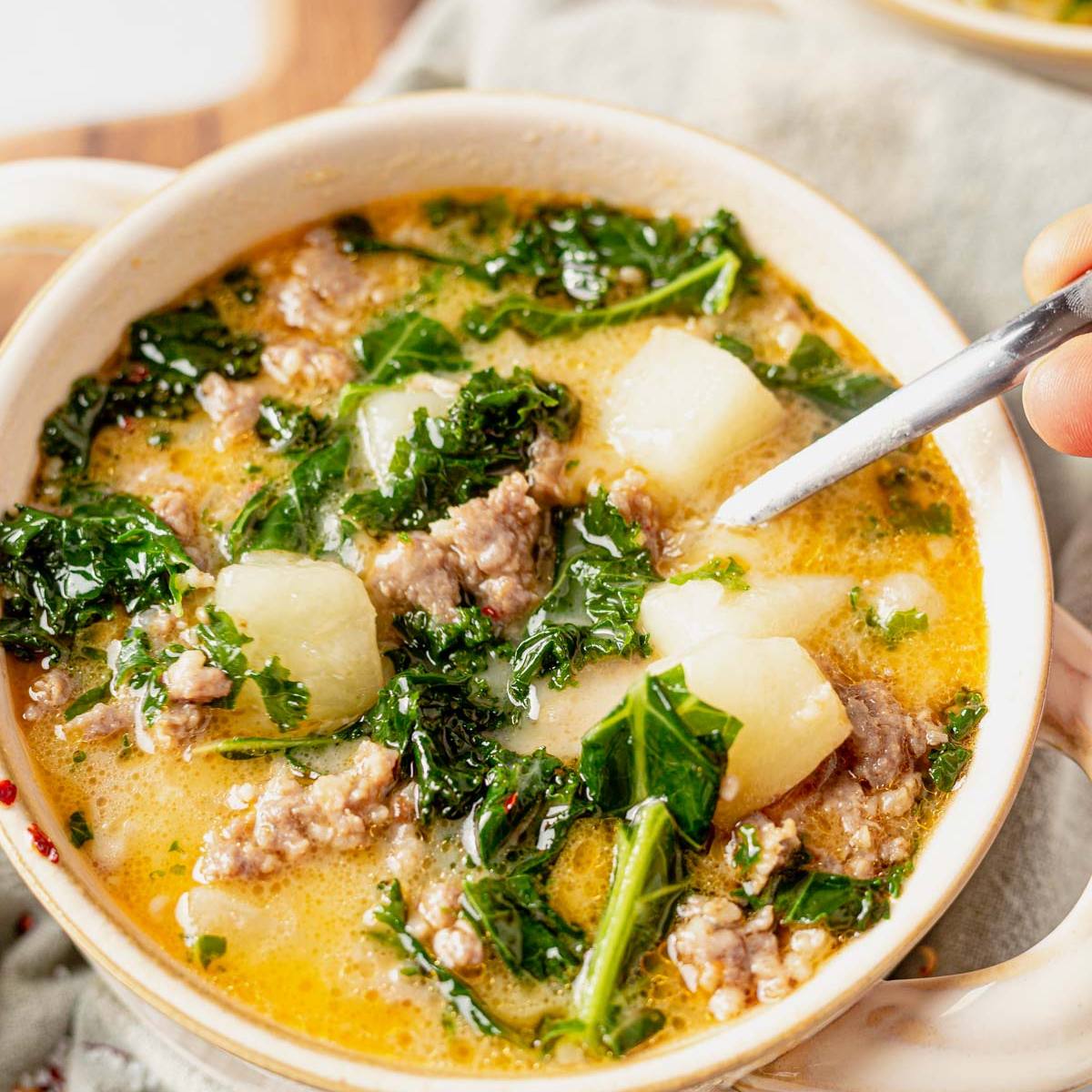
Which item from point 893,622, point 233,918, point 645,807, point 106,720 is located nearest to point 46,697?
point 106,720

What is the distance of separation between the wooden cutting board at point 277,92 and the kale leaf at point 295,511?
1.80 meters

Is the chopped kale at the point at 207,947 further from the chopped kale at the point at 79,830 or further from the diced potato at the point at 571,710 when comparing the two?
the diced potato at the point at 571,710

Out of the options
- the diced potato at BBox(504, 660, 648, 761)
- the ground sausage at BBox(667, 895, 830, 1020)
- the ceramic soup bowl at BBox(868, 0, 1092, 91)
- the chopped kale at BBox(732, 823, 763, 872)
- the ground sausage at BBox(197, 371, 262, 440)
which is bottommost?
the ground sausage at BBox(667, 895, 830, 1020)

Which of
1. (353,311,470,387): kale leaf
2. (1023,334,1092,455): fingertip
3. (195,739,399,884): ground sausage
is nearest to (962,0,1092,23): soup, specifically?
(1023,334,1092,455): fingertip

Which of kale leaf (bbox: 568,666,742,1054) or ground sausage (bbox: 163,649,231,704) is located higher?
ground sausage (bbox: 163,649,231,704)

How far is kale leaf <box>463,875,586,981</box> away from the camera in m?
2.49

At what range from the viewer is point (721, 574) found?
2.86 m

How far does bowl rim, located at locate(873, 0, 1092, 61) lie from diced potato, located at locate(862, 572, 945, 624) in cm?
206

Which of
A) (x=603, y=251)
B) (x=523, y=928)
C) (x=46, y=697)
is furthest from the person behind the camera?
(x=603, y=251)

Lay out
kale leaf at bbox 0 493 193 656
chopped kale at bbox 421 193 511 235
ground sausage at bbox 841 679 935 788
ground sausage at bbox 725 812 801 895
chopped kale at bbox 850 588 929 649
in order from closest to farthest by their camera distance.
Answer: ground sausage at bbox 725 812 801 895 → ground sausage at bbox 841 679 935 788 → kale leaf at bbox 0 493 193 656 → chopped kale at bbox 850 588 929 649 → chopped kale at bbox 421 193 511 235

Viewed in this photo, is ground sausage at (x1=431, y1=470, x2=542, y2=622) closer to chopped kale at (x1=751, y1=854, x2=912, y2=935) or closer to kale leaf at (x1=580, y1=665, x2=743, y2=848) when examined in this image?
kale leaf at (x1=580, y1=665, x2=743, y2=848)

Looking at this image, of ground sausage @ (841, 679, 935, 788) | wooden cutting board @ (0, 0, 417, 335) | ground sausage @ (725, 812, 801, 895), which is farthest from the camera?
wooden cutting board @ (0, 0, 417, 335)

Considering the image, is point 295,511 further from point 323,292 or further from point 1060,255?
point 1060,255

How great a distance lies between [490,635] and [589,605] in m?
0.24
